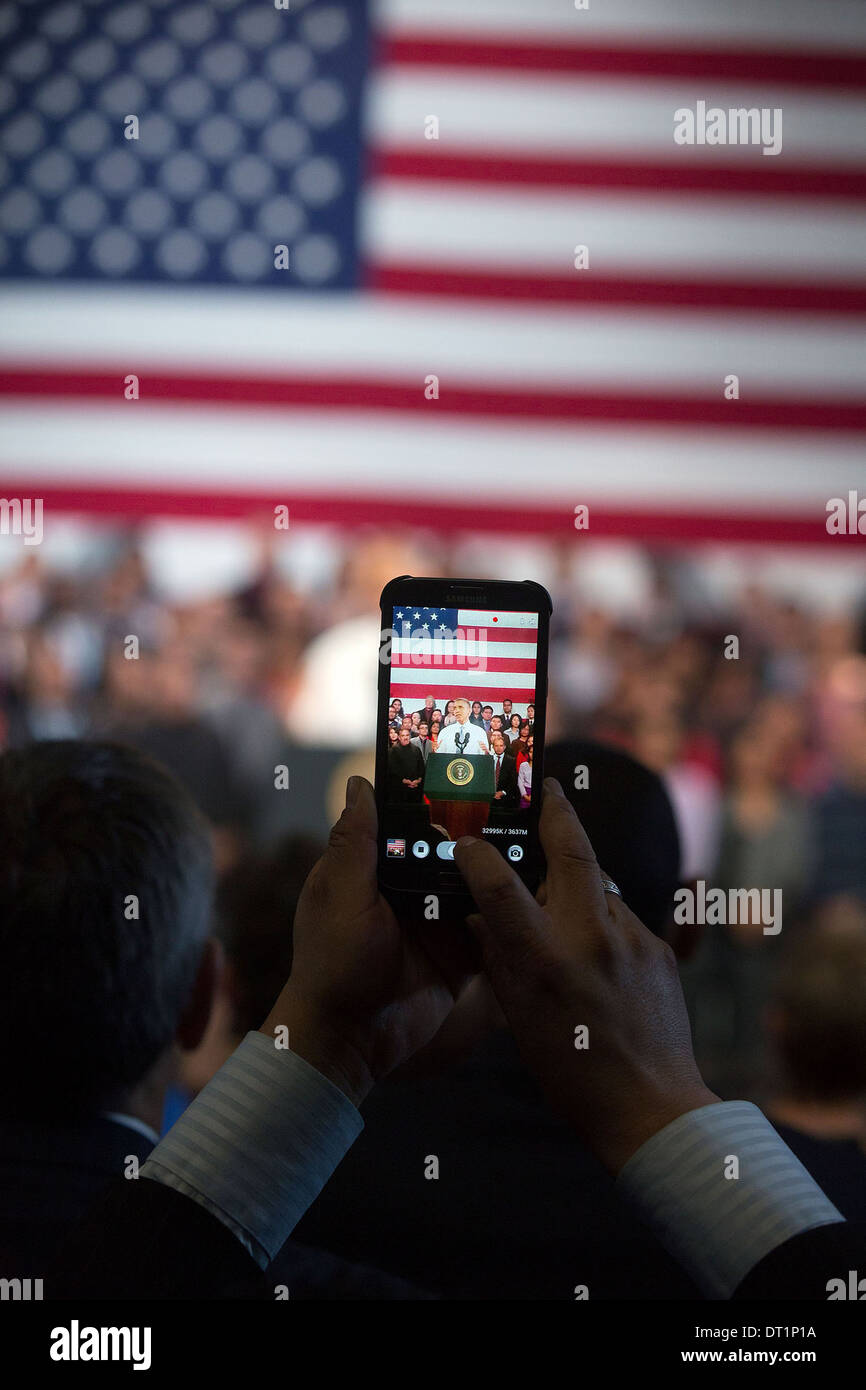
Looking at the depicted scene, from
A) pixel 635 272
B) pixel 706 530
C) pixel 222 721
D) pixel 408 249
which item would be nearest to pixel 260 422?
pixel 408 249

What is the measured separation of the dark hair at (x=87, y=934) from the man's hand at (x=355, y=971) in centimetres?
27

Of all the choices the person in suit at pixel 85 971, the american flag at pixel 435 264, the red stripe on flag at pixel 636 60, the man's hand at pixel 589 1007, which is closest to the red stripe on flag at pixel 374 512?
the american flag at pixel 435 264

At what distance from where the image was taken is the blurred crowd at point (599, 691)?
366cm

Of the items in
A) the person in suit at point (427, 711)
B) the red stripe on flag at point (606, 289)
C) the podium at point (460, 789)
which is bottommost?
the podium at point (460, 789)

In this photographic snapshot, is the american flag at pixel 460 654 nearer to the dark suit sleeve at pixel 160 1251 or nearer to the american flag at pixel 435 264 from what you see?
the dark suit sleeve at pixel 160 1251

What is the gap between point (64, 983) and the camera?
0.89m

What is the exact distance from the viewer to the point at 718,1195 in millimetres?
580

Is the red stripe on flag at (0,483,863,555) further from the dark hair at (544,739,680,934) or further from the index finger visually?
the index finger

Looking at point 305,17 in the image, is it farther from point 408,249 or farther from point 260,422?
point 260,422

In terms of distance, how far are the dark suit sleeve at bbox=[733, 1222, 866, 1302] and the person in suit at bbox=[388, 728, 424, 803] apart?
318mm

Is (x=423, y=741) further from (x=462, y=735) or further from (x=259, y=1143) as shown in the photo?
(x=259, y=1143)

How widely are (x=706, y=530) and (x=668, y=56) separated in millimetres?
1730

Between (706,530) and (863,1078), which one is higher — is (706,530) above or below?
above
